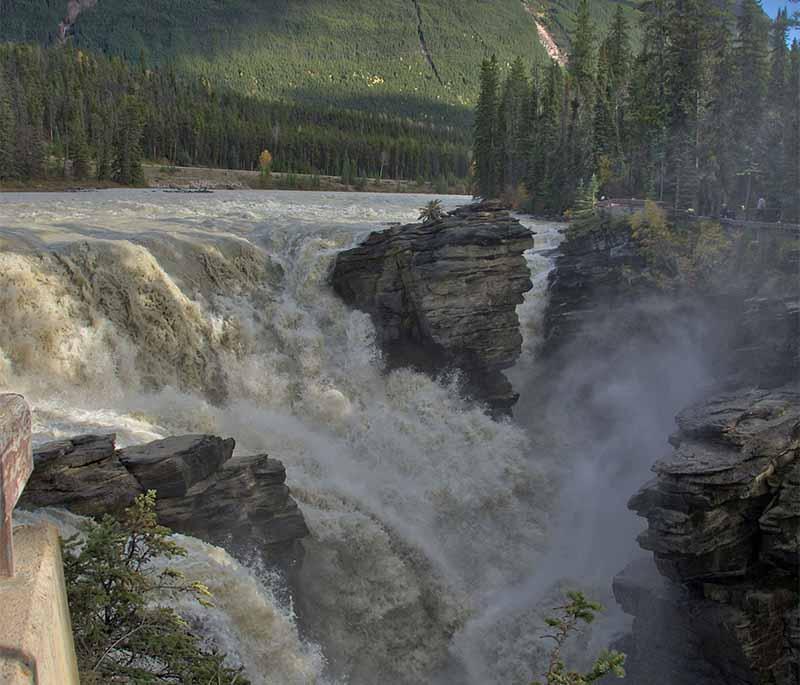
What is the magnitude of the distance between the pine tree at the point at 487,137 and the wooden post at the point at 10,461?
71671 mm

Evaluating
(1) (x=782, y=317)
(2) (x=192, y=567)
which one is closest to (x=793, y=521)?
(1) (x=782, y=317)

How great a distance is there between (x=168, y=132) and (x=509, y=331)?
93.9 m

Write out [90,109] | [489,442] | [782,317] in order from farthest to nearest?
[90,109]
[489,442]
[782,317]

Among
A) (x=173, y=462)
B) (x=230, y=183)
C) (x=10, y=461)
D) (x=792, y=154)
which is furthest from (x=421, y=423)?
(x=230, y=183)

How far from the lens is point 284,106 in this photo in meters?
155

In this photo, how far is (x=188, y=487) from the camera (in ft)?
53.0

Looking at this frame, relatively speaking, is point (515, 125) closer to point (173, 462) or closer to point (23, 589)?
point (173, 462)

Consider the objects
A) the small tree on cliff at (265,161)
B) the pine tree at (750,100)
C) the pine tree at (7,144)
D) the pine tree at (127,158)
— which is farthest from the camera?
the small tree on cliff at (265,161)

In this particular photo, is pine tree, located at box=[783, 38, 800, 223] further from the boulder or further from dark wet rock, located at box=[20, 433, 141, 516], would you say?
dark wet rock, located at box=[20, 433, 141, 516]

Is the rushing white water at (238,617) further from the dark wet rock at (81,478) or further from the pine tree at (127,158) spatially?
the pine tree at (127,158)

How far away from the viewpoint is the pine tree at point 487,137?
74.7 m

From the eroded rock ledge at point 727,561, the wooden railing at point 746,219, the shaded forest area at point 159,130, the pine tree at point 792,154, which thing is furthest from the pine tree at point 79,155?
the eroded rock ledge at point 727,561

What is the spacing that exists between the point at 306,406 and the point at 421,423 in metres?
4.51

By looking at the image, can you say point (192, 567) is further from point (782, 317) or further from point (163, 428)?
point (782, 317)
